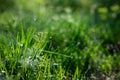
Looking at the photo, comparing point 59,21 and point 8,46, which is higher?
point 59,21

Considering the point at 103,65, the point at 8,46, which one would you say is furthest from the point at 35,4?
the point at 8,46

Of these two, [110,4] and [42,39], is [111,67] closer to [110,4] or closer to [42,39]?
[42,39]

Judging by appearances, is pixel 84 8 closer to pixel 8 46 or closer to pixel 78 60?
pixel 78 60

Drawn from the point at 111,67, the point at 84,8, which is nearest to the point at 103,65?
the point at 111,67

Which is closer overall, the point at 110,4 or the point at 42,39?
the point at 42,39

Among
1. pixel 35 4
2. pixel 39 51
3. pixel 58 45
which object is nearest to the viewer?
pixel 39 51

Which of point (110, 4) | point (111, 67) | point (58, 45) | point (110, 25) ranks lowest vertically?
point (111, 67)

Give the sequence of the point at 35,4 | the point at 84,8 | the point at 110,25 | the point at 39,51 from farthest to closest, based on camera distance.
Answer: the point at 84,8, the point at 35,4, the point at 110,25, the point at 39,51
